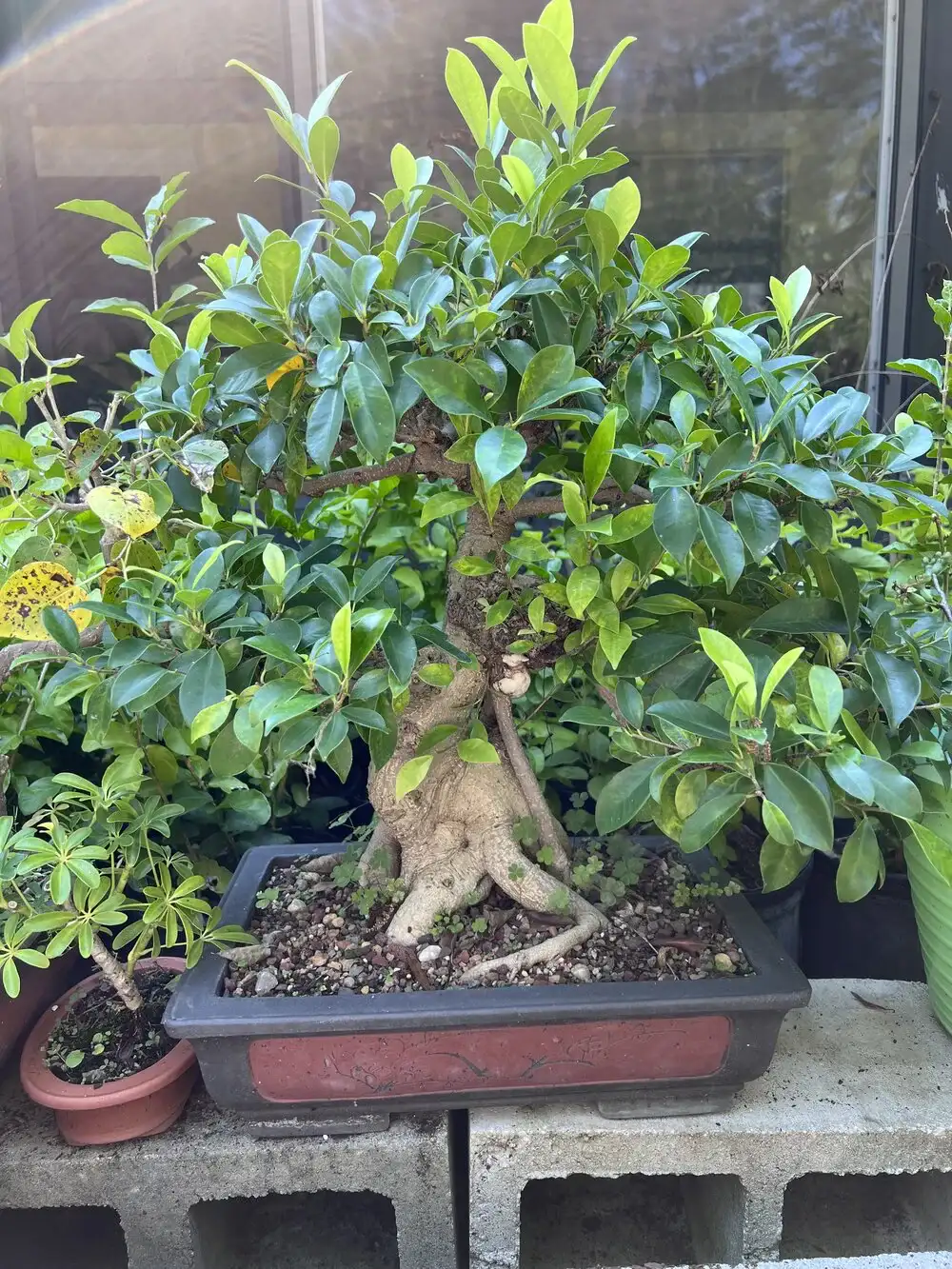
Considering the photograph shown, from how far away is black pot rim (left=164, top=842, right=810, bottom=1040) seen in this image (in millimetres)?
966

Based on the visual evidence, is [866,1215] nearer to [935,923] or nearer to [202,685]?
[935,923]

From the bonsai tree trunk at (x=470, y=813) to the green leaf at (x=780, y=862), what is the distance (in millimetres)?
268

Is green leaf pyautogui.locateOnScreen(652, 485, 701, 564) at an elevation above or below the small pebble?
above

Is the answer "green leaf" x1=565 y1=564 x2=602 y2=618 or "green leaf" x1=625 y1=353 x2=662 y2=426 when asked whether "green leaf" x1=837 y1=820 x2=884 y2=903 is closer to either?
"green leaf" x1=565 y1=564 x2=602 y2=618

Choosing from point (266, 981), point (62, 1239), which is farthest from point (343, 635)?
point (62, 1239)

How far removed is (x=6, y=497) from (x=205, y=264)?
33 cm

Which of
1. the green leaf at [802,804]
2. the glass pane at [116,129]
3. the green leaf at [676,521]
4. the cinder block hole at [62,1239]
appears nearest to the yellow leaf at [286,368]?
the green leaf at [676,521]

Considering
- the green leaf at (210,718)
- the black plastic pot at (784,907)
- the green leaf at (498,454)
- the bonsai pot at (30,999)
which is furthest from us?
the black plastic pot at (784,907)

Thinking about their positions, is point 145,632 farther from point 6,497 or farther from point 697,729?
point 697,729

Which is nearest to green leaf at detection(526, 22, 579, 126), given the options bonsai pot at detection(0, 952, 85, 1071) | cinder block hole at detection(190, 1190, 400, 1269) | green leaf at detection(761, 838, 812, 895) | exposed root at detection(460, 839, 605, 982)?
green leaf at detection(761, 838, 812, 895)

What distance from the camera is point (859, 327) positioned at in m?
2.42

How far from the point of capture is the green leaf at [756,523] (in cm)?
82

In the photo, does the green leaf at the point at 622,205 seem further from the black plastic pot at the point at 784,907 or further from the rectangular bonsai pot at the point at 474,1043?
the black plastic pot at the point at 784,907

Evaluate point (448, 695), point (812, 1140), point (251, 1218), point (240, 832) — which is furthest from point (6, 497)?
point (812, 1140)
